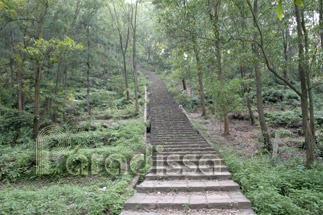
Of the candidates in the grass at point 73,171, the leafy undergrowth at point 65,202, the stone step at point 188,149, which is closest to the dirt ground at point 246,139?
the stone step at point 188,149

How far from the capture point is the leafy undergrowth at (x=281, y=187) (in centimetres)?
364

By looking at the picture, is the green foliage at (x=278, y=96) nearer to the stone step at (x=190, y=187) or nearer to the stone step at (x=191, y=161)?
the stone step at (x=191, y=161)

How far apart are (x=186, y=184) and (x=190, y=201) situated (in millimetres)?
954

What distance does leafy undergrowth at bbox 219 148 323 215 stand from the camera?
12.0 ft

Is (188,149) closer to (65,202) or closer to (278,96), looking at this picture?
(65,202)

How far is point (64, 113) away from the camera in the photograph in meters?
12.9

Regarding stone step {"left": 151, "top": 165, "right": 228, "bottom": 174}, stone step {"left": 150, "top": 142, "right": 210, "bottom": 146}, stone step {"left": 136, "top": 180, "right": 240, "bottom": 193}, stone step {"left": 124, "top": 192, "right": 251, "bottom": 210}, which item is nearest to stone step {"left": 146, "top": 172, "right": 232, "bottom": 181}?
stone step {"left": 151, "top": 165, "right": 228, "bottom": 174}

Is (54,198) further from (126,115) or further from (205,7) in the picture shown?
(126,115)

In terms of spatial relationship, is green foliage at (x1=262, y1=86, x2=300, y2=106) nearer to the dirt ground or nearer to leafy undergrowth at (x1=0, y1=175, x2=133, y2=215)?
the dirt ground

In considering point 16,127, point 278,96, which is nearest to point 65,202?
point 16,127

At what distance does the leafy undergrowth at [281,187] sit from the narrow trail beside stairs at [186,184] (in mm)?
264

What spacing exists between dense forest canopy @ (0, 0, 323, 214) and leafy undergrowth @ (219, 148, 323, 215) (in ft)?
0.55

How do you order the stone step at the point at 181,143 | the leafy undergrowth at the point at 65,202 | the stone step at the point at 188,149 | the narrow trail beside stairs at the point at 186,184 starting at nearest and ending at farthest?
the leafy undergrowth at the point at 65,202
the narrow trail beside stairs at the point at 186,184
the stone step at the point at 188,149
the stone step at the point at 181,143

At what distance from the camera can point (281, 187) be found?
15.3ft
